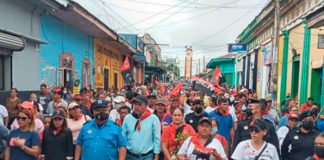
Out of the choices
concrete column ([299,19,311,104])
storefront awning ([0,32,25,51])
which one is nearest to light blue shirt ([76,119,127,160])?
storefront awning ([0,32,25,51])

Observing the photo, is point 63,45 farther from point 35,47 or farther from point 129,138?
point 129,138

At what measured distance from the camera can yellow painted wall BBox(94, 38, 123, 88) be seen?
757 inches

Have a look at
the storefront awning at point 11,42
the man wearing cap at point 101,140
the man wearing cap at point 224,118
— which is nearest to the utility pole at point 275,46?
the man wearing cap at point 224,118

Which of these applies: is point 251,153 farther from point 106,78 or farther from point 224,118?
point 106,78

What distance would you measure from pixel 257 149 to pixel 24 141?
2.99 m

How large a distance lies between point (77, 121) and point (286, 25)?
14.2 metres

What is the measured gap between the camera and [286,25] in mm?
17531

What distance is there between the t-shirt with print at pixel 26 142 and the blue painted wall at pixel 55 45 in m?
6.98

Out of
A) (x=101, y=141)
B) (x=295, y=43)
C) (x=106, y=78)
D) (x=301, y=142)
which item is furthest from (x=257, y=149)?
(x=106, y=78)

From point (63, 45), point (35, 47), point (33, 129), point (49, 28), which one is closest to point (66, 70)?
point (63, 45)

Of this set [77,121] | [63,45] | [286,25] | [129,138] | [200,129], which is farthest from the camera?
[286,25]

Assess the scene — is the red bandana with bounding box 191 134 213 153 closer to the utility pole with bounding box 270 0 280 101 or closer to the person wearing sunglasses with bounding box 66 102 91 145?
the person wearing sunglasses with bounding box 66 102 91 145

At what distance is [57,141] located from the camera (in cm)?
488

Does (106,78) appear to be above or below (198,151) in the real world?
above
